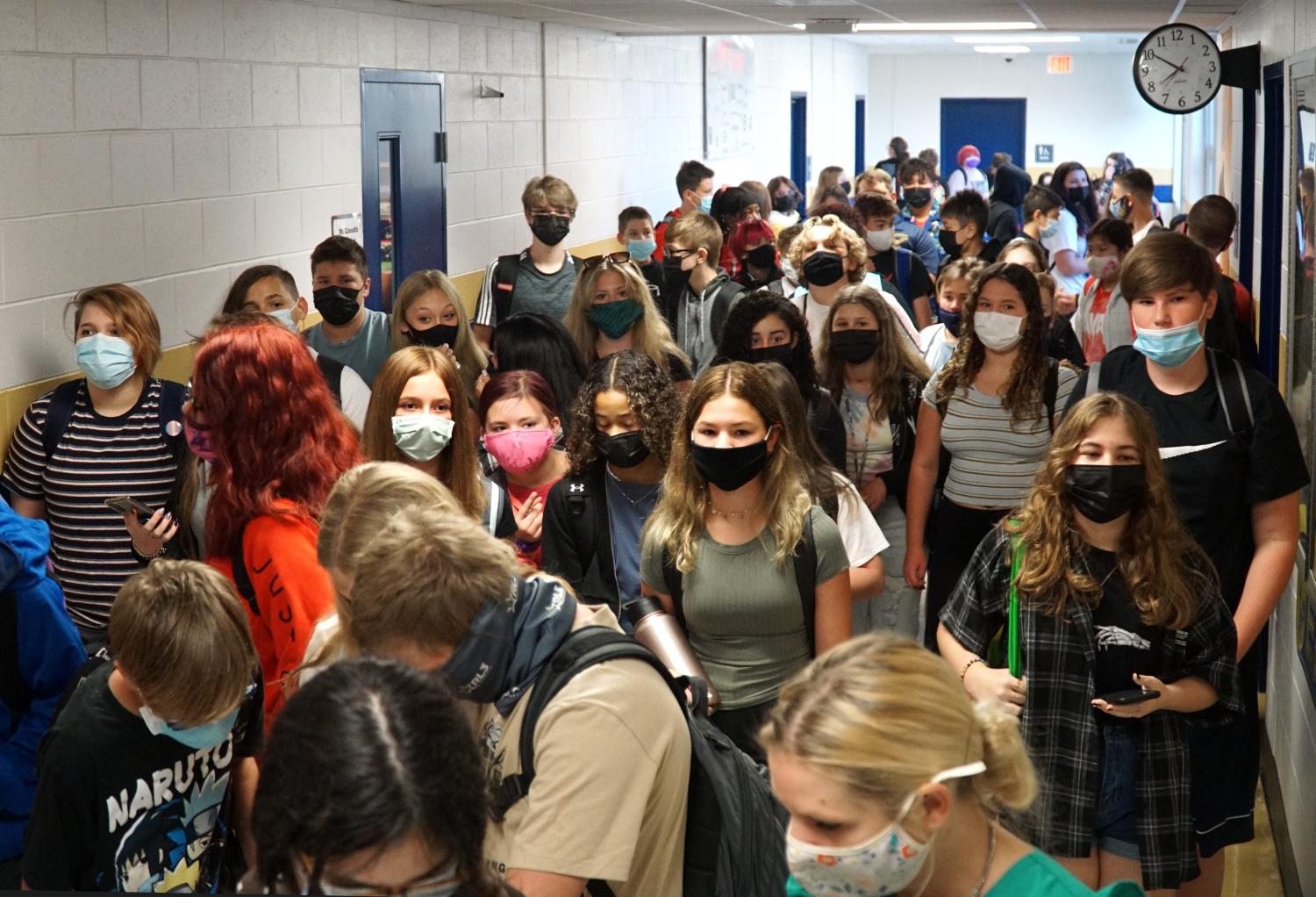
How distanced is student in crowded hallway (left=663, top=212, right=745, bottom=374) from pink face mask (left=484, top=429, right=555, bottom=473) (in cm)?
267

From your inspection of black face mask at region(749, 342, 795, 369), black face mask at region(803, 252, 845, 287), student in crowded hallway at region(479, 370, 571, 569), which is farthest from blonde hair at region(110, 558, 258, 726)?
black face mask at region(803, 252, 845, 287)

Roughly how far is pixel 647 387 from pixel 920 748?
2316 mm

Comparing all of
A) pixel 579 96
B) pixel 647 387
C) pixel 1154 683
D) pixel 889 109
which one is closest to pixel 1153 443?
pixel 1154 683

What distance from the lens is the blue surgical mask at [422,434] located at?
13.1 feet

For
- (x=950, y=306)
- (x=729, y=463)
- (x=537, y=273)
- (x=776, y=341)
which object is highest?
(x=537, y=273)

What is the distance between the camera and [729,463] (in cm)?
351

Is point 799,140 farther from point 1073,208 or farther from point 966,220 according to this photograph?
point 966,220

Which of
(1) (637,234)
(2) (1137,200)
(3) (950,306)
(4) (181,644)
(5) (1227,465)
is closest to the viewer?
(4) (181,644)

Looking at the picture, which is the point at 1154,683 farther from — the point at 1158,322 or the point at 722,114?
the point at 722,114

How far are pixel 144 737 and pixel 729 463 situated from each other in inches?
58.9

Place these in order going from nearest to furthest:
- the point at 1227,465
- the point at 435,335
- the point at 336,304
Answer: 1. the point at 1227,465
2. the point at 435,335
3. the point at 336,304

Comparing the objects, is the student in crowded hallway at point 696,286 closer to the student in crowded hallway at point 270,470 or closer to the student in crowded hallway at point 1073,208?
the student in crowded hallway at point 270,470

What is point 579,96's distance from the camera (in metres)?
11.2

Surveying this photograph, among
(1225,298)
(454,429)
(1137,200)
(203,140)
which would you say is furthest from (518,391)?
(1137,200)
